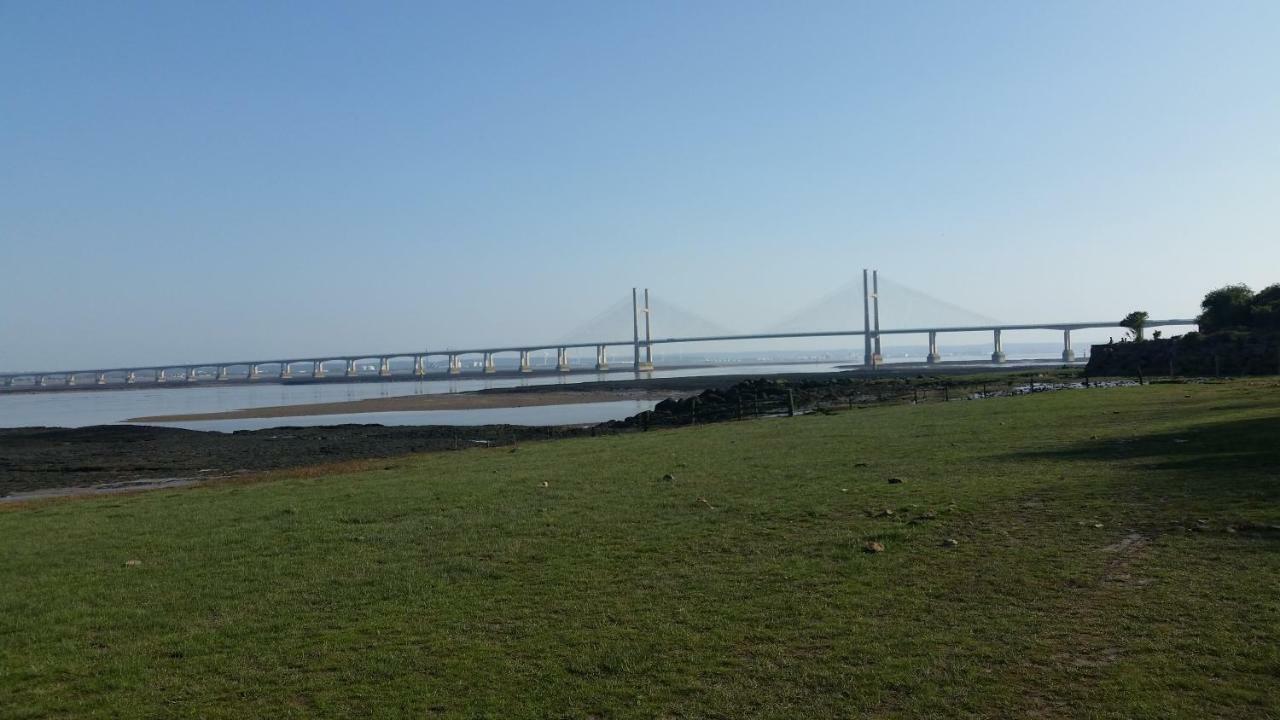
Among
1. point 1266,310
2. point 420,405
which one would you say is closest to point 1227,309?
point 1266,310

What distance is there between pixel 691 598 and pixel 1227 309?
60.0 meters

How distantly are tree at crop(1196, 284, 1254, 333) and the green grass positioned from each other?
156 feet

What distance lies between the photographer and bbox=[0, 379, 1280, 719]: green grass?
5.45 metres

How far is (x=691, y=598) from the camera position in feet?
24.2

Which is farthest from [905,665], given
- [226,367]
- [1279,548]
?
[226,367]

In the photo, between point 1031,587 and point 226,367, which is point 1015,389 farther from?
point 226,367

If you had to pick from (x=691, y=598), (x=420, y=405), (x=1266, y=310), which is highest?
(x=1266, y=310)

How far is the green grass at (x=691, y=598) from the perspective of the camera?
17.9ft

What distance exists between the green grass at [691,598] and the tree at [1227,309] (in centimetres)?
4769

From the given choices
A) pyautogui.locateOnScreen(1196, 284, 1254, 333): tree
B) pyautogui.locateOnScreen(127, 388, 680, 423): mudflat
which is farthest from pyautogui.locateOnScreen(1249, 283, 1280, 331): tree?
pyautogui.locateOnScreen(127, 388, 680, 423): mudflat

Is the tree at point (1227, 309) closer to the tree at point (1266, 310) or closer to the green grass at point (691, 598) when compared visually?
the tree at point (1266, 310)

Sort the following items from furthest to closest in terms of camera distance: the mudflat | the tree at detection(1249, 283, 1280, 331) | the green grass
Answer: the mudflat < the tree at detection(1249, 283, 1280, 331) < the green grass

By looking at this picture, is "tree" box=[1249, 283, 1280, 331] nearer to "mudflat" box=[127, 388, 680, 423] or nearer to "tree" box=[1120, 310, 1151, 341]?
"tree" box=[1120, 310, 1151, 341]

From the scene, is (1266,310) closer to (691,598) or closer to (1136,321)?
(1136,321)
